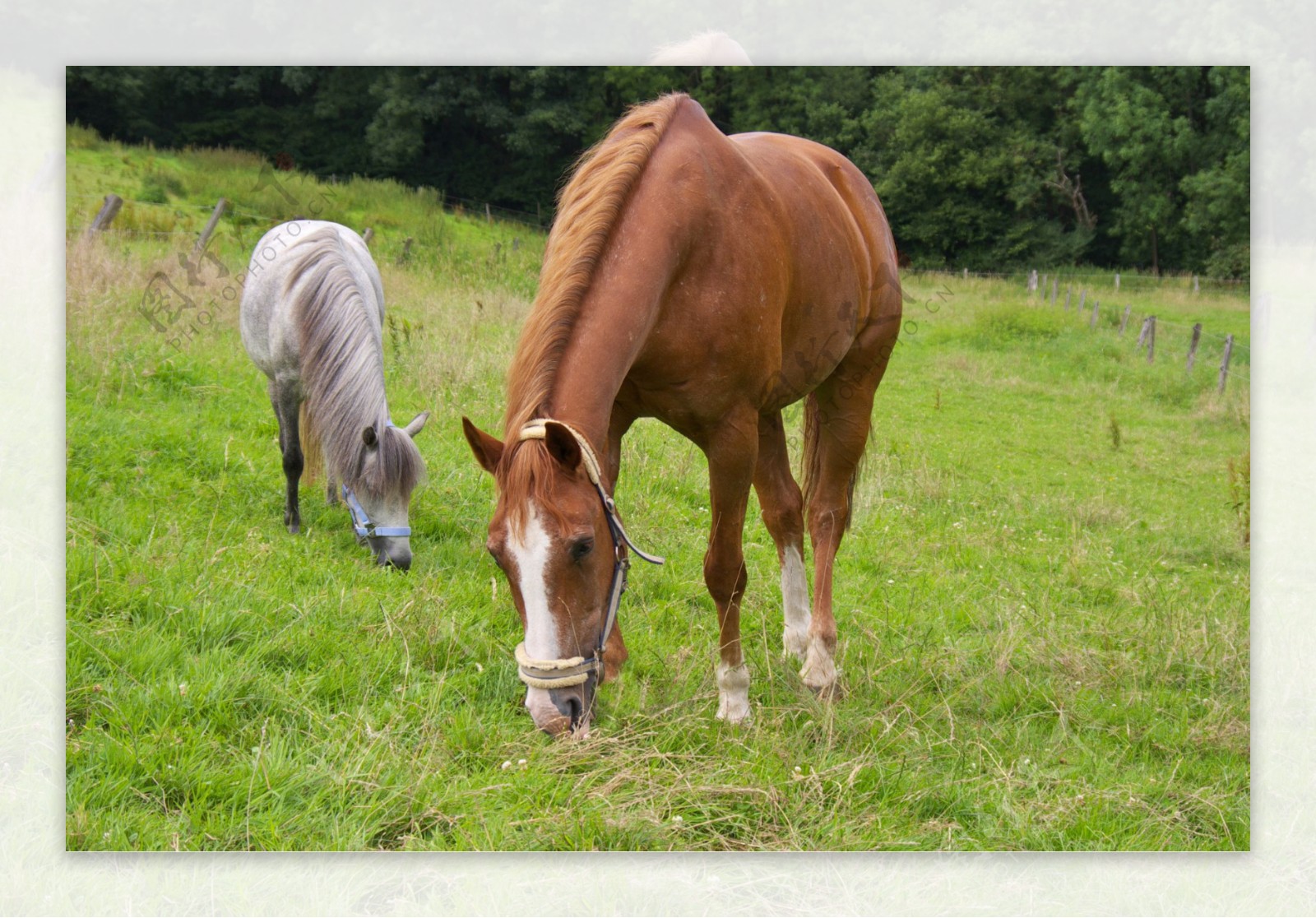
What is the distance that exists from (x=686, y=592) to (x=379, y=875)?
6.20ft

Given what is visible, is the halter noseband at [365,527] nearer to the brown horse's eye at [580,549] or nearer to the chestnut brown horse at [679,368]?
the chestnut brown horse at [679,368]

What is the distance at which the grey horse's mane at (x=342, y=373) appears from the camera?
13.3ft

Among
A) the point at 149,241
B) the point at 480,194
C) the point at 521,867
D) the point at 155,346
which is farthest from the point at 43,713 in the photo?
the point at 480,194

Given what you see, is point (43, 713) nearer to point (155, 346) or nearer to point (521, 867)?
point (521, 867)

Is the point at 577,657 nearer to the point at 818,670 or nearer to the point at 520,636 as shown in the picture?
the point at 520,636

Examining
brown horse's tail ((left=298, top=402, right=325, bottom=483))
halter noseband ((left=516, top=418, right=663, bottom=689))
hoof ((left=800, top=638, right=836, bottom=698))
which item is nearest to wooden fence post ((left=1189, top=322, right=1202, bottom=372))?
hoof ((left=800, top=638, right=836, bottom=698))

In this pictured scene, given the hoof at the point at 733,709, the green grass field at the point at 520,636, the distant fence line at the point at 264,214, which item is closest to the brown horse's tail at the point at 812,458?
the green grass field at the point at 520,636

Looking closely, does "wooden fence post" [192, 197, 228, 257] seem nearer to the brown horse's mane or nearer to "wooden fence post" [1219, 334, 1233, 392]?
the brown horse's mane

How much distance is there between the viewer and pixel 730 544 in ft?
10.0

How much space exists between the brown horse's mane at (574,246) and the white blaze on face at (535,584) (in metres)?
0.21

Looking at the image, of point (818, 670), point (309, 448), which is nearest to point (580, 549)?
point (818, 670)

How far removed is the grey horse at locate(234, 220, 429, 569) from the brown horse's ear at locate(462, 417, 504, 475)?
1.77 m

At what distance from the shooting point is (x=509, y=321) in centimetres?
566

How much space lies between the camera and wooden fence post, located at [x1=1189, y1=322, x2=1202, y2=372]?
4.32 meters
